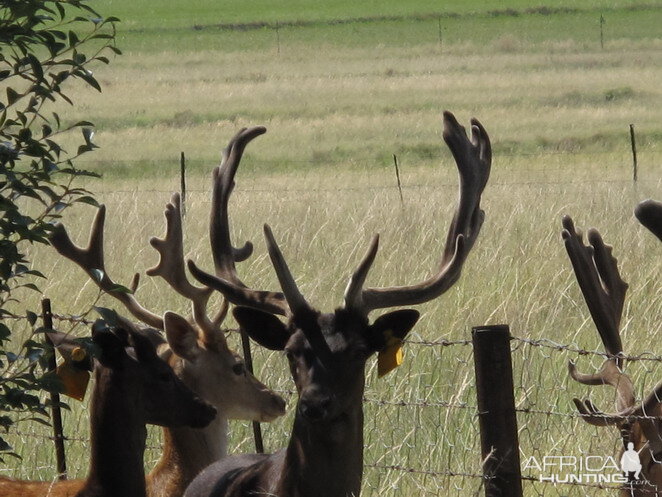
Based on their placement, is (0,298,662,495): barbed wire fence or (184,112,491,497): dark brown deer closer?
(184,112,491,497): dark brown deer

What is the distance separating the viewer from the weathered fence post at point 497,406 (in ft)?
14.1

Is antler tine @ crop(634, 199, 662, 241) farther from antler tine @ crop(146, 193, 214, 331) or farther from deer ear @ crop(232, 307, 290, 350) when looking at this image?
antler tine @ crop(146, 193, 214, 331)

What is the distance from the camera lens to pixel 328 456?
4.31 metres

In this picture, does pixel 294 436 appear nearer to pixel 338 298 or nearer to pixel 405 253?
pixel 338 298

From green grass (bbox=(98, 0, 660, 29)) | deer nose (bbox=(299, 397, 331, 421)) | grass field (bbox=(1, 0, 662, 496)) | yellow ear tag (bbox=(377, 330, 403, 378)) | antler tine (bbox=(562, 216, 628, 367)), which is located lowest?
deer nose (bbox=(299, 397, 331, 421))

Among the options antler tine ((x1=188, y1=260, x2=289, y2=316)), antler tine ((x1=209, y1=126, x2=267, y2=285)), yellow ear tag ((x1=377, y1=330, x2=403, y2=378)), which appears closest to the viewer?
yellow ear tag ((x1=377, y1=330, x2=403, y2=378))

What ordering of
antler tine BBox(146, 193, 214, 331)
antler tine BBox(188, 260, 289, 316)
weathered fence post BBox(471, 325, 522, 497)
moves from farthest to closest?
antler tine BBox(146, 193, 214, 331) → antler tine BBox(188, 260, 289, 316) → weathered fence post BBox(471, 325, 522, 497)

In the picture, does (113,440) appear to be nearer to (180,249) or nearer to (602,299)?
(180,249)

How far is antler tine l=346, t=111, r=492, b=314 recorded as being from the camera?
459 cm

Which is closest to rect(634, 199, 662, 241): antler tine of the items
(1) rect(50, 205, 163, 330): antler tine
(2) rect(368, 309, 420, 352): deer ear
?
(2) rect(368, 309, 420, 352): deer ear

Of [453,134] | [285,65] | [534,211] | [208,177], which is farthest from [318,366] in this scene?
[285,65]

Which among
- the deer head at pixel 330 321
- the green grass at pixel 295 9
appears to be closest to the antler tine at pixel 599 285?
the deer head at pixel 330 321

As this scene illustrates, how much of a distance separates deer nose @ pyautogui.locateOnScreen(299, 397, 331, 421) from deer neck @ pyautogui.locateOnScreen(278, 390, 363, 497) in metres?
0.15

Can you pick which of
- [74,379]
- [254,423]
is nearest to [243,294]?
[74,379]
